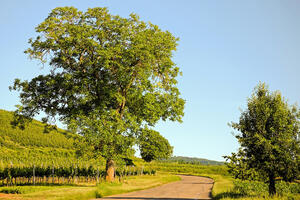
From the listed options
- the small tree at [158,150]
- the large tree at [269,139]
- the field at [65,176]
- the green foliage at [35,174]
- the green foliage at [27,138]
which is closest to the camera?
the large tree at [269,139]

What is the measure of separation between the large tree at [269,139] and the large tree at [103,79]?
12.8 m

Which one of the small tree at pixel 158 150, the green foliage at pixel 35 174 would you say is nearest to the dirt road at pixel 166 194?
the green foliage at pixel 35 174

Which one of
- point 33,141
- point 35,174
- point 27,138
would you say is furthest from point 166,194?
point 27,138

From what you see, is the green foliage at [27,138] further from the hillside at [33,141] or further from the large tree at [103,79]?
the large tree at [103,79]

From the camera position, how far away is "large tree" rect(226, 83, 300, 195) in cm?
1911

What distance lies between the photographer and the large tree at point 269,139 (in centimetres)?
1911

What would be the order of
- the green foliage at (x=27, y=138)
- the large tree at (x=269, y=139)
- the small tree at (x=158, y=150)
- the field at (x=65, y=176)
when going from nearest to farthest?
the large tree at (x=269, y=139) < the field at (x=65, y=176) < the small tree at (x=158, y=150) < the green foliage at (x=27, y=138)

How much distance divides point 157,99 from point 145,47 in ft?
21.3

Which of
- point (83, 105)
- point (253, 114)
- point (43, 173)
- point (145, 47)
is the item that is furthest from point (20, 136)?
point (253, 114)

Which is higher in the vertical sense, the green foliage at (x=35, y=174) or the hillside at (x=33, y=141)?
the hillside at (x=33, y=141)

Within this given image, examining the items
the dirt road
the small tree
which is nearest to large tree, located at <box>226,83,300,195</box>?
the dirt road

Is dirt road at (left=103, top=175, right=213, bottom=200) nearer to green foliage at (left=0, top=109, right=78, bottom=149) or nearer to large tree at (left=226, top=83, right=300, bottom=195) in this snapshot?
large tree at (left=226, top=83, right=300, bottom=195)

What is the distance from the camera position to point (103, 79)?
3238 cm

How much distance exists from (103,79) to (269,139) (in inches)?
720
